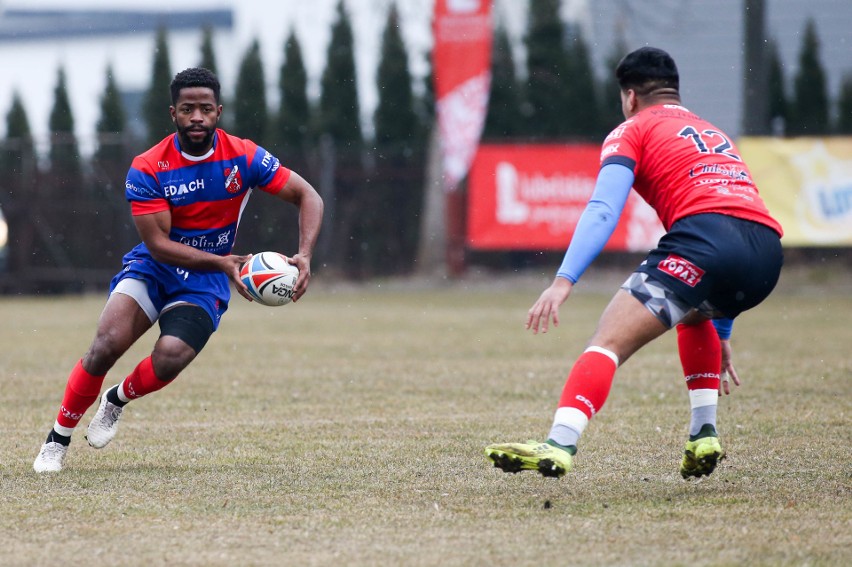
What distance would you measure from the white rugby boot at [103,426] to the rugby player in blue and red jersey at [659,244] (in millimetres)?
2376

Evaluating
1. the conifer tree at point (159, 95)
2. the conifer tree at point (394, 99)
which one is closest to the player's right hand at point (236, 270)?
the conifer tree at point (159, 95)

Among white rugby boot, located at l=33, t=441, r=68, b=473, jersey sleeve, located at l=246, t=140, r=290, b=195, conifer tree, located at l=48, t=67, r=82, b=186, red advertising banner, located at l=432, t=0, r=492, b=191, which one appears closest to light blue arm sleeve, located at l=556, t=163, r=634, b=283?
jersey sleeve, located at l=246, t=140, r=290, b=195

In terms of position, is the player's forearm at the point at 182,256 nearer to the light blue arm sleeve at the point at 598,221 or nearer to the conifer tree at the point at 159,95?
the light blue arm sleeve at the point at 598,221

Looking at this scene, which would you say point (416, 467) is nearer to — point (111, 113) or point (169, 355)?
point (169, 355)

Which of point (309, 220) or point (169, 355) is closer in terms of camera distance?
point (169, 355)

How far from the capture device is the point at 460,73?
21.5 m

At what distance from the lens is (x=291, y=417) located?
26.8 feet

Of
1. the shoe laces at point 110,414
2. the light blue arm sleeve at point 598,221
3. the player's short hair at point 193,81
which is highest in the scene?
the player's short hair at point 193,81

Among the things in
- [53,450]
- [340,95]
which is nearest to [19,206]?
[340,95]

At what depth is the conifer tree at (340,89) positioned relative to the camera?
27.9 m

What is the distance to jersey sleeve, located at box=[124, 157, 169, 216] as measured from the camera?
6191 millimetres

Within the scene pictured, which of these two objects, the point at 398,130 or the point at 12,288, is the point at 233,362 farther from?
the point at 398,130

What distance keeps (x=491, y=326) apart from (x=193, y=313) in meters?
9.63

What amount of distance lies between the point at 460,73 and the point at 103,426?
52.1ft
